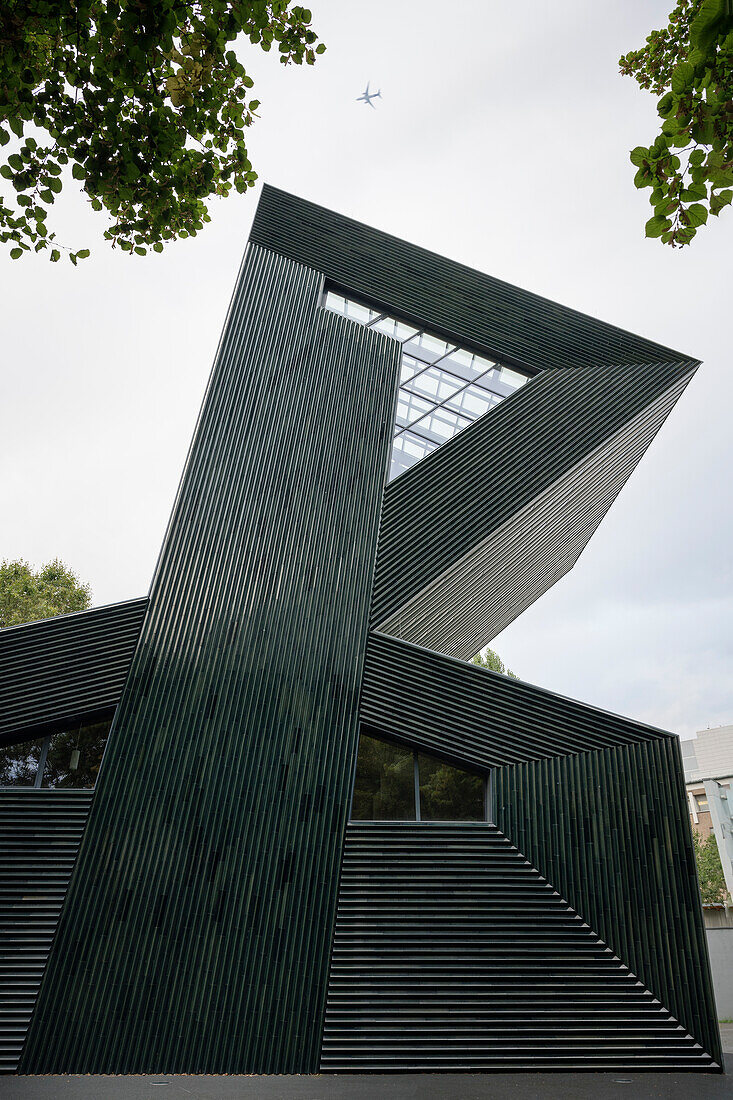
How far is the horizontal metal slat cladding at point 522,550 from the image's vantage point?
29.0ft

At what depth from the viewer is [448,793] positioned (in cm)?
686

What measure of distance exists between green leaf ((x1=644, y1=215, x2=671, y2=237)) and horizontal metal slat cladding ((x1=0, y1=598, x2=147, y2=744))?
6480 millimetres

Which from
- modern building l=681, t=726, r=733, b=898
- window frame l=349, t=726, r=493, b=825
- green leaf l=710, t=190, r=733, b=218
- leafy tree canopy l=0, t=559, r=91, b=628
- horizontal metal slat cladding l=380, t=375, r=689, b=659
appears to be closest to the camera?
green leaf l=710, t=190, r=733, b=218

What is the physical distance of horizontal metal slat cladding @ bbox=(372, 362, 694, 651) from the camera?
8.23 metres

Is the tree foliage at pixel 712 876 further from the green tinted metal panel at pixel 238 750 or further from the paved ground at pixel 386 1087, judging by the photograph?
the green tinted metal panel at pixel 238 750

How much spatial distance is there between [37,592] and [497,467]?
69.0 feet

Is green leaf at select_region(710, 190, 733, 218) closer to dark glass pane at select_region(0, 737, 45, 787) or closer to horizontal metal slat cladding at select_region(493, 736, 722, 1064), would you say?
horizontal metal slat cladding at select_region(493, 736, 722, 1064)

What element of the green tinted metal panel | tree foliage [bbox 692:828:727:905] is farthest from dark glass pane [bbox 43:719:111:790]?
tree foliage [bbox 692:828:727:905]

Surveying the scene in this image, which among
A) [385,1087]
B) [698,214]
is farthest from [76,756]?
[698,214]

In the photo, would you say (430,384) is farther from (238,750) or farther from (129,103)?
(129,103)

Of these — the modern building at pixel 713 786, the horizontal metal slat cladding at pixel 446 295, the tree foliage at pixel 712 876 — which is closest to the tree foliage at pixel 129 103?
Result: the horizontal metal slat cladding at pixel 446 295

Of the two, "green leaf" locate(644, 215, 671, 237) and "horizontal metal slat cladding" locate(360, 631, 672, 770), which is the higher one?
"green leaf" locate(644, 215, 671, 237)

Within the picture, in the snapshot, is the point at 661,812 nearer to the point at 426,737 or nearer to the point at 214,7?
the point at 426,737

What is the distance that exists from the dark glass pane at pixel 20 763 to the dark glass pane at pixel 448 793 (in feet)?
13.4
